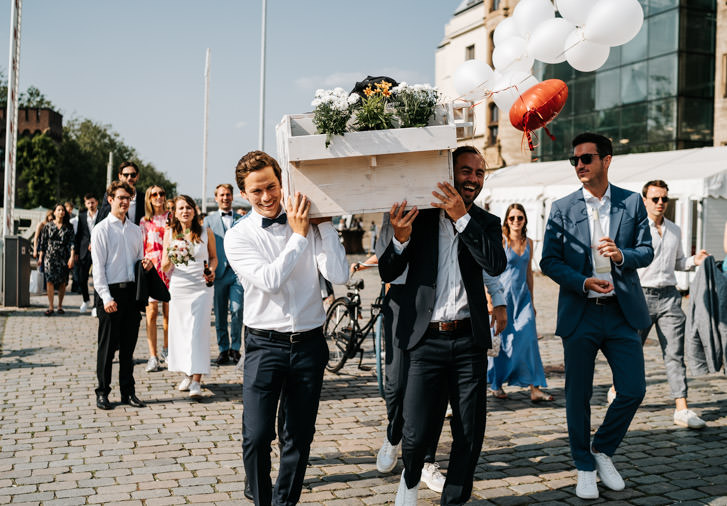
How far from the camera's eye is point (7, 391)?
7656 millimetres

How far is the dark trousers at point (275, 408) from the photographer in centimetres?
391

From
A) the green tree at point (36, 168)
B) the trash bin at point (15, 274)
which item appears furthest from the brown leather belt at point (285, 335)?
the green tree at point (36, 168)

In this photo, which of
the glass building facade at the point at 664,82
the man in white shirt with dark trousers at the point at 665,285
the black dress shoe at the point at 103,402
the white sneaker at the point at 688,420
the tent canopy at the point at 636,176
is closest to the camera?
the white sneaker at the point at 688,420

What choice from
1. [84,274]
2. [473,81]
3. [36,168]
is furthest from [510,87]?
[36,168]

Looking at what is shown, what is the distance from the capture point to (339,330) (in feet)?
30.0

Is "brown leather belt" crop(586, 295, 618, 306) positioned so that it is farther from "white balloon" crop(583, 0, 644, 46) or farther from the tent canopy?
the tent canopy

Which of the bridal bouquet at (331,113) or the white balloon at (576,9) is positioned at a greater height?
the white balloon at (576,9)

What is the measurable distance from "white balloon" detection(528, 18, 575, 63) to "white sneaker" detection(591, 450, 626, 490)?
3139 mm

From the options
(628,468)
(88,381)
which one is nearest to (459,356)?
(628,468)

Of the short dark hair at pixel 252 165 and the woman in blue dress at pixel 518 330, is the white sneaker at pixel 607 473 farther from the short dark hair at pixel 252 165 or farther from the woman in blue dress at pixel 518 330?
the short dark hair at pixel 252 165

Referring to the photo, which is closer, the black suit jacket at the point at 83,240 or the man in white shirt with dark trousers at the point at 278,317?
the man in white shirt with dark trousers at the point at 278,317

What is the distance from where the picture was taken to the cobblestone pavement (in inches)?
188

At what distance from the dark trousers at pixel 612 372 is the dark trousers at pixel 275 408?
1848mm

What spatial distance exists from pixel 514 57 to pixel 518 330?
2.79m
